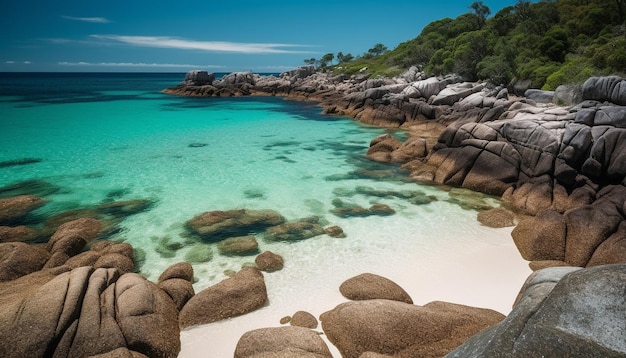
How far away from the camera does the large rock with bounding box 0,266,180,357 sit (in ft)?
21.4

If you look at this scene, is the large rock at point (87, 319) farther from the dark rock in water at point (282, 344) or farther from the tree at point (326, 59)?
the tree at point (326, 59)

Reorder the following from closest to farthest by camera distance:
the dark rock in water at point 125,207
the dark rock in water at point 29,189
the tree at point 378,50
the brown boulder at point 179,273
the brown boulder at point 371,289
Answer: the brown boulder at point 371,289, the brown boulder at point 179,273, the dark rock in water at point 125,207, the dark rock in water at point 29,189, the tree at point 378,50

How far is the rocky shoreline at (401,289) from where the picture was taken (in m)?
3.68

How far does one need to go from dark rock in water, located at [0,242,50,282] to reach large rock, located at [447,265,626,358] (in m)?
11.9

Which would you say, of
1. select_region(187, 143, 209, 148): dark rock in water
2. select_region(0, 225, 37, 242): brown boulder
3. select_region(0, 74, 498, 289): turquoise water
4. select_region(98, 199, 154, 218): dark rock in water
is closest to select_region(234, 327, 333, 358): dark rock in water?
select_region(0, 74, 498, 289): turquoise water

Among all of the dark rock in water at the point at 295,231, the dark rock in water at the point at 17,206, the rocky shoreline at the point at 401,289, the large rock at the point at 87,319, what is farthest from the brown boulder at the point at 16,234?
the dark rock in water at the point at 295,231

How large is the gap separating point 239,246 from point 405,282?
600 centimetres

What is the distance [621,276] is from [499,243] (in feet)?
31.8

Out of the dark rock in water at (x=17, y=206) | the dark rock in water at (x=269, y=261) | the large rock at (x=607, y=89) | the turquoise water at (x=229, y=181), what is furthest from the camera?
the large rock at (x=607, y=89)

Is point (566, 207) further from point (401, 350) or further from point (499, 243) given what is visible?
point (401, 350)

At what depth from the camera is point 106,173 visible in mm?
21922

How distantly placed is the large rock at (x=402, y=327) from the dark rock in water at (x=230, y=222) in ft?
22.3

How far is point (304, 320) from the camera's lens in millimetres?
8516

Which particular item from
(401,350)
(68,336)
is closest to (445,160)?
(401,350)
